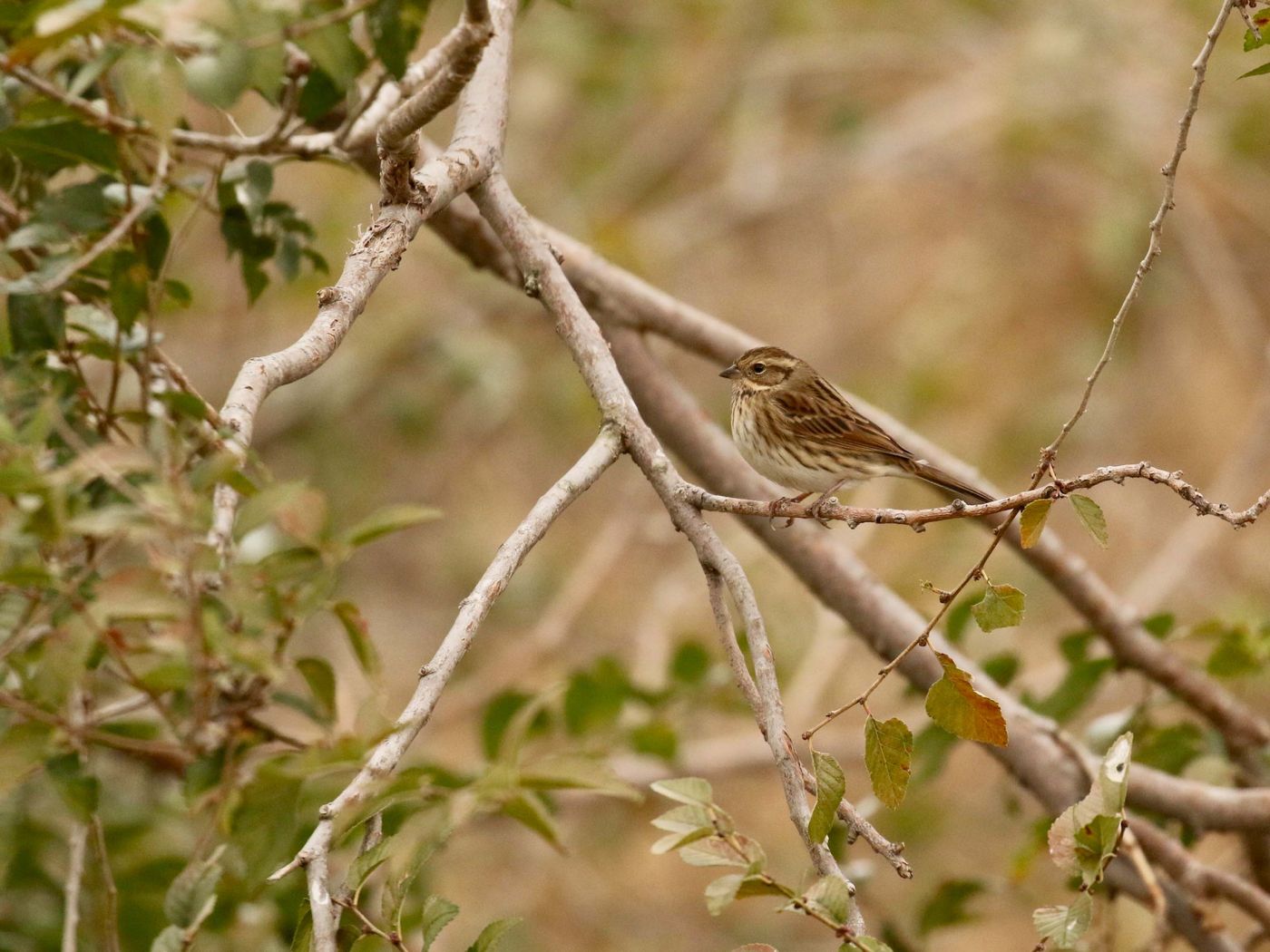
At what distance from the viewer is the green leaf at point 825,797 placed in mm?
1733

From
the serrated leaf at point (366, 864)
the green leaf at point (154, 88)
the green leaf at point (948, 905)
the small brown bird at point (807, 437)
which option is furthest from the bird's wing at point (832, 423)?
the green leaf at point (154, 88)

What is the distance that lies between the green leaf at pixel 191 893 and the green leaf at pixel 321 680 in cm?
51

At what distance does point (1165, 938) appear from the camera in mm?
2963

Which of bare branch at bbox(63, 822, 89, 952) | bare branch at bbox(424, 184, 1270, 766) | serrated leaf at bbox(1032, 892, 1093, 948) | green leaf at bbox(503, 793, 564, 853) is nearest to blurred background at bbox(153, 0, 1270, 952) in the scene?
bare branch at bbox(424, 184, 1270, 766)

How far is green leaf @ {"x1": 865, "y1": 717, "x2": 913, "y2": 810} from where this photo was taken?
1.84 m

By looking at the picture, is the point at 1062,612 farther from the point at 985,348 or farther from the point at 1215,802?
the point at 1215,802

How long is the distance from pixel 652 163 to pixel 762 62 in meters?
0.94

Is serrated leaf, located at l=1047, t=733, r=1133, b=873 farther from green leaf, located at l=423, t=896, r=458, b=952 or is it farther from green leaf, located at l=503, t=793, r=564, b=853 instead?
green leaf, located at l=423, t=896, r=458, b=952

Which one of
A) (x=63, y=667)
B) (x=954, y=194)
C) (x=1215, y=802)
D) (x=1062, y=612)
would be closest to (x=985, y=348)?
(x=954, y=194)

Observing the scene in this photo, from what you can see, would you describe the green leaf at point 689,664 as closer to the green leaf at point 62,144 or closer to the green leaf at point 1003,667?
the green leaf at point 1003,667

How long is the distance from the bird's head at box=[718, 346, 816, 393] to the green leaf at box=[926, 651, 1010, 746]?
6.75 ft

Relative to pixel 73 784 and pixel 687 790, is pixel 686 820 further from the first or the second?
pixel 73 784

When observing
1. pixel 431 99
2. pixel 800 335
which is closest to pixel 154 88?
pixel 431 99

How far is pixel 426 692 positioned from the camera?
1.80 metres
